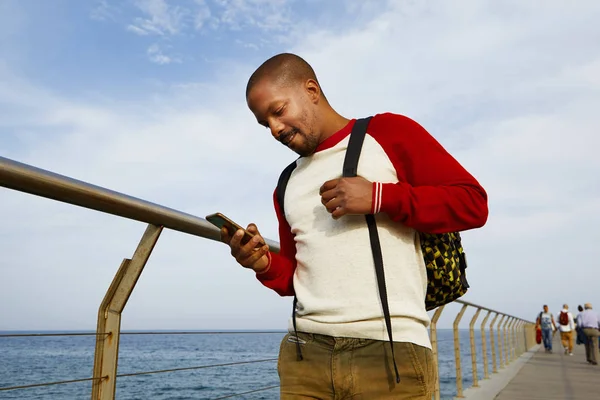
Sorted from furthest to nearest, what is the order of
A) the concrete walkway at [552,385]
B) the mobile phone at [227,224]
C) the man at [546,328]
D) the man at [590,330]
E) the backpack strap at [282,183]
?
1. the man at [546,328]
2. the man at [590,330]
3. the concrete walkway at [552,385]
4. the backpack strap at [282,183]
5. the mobile phone at [227,224]

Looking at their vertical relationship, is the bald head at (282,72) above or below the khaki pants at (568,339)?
above

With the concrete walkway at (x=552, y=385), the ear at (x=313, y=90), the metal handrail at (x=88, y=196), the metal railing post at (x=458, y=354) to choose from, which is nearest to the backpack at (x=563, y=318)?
the concrete walkway at (x=552, y=385)

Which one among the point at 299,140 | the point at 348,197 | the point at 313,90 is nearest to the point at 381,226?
the point at 348,197

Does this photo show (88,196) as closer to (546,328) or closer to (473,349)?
(473,349)

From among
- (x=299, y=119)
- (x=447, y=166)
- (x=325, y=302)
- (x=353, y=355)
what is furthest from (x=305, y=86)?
(x=353, y=355)

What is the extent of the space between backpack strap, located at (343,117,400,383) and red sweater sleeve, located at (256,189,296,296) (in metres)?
0.30

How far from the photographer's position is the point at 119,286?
1579mm

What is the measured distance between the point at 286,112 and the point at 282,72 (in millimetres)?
111

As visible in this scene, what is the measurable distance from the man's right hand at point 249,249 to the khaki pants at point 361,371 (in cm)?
25

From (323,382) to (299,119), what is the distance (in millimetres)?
621

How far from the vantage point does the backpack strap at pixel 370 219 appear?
1294 millimetres

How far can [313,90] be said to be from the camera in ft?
5.04

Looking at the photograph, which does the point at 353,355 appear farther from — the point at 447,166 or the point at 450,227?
the point at 447,166

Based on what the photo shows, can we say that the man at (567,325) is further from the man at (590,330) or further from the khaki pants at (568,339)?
the man at (590,330)
